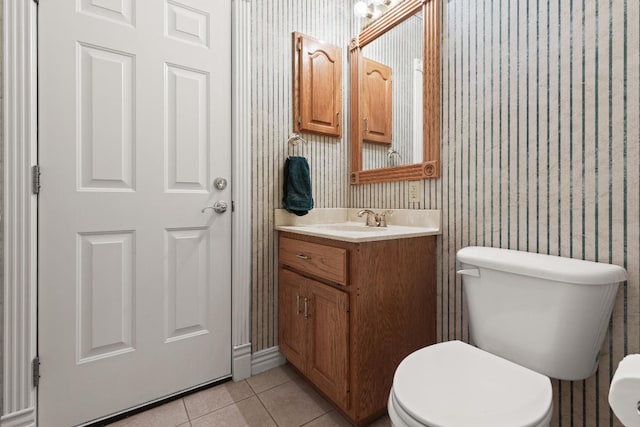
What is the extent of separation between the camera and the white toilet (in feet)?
2.40

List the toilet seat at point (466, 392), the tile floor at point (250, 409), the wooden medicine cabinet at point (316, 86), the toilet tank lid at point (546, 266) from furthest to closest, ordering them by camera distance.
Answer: the wooden medicine cabinet at point (316, 86), the tile floor at point (250, 409), the toilet tank lid at point (546, 266), the toilet seat at point (466, 392)

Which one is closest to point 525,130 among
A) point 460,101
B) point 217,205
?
point 460,101

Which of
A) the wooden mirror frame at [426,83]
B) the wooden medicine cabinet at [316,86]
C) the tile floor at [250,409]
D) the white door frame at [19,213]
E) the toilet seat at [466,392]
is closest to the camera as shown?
the toilet seat at [466,392]

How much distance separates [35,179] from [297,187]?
1.10 metres

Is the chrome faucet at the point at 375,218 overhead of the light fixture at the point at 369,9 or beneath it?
beneath

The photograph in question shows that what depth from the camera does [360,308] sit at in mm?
1188

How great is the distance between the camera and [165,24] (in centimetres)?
139

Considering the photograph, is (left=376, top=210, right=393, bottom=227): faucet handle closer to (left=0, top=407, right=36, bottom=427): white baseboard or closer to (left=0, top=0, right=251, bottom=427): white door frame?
(left=0, top=0, right=251, bottom=427): white door frame

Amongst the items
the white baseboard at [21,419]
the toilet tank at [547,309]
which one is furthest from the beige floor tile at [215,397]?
the toilet tank at [547,309]

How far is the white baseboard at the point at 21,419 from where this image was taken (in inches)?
42.9

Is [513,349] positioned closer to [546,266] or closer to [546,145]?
[546,266]

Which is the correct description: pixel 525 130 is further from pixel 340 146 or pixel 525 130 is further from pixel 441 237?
pixel 340 146

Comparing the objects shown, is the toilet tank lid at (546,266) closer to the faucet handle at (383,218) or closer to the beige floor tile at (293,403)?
the faucet handle at (383,218)

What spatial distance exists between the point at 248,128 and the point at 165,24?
0.57 meters
